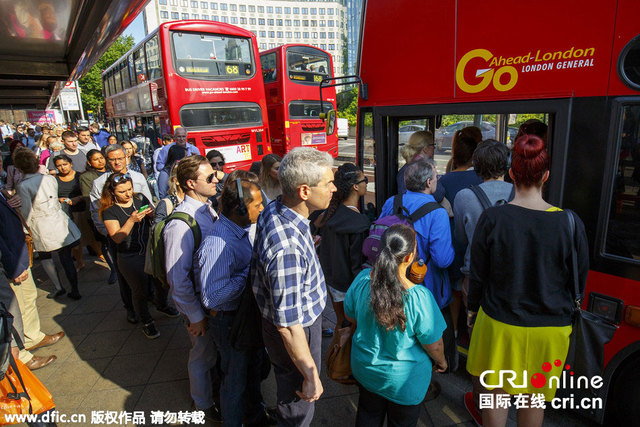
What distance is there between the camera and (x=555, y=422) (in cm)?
261

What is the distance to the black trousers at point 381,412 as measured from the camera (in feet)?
6.35

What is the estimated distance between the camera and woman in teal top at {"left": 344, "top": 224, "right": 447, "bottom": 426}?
171 centimetres

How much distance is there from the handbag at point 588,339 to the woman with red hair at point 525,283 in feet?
0.26

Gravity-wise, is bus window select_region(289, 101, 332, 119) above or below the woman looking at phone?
above

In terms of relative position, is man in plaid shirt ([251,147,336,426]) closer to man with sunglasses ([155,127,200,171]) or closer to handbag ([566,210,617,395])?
handbag ([566,210,617,395])

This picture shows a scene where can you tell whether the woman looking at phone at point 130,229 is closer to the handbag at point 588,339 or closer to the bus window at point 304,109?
the handbag at point 588,339

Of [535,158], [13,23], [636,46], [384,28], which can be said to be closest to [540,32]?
[636,46]

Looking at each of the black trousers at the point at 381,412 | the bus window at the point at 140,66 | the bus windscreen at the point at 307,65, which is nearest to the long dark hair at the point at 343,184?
the black trousers at the point at 381,412

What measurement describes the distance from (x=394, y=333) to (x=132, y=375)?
2718 millimetres

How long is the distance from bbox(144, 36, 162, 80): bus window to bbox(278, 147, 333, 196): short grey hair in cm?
909

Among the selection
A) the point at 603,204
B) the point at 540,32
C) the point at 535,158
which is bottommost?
the point at 603,204

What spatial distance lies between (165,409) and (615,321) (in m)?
3.18

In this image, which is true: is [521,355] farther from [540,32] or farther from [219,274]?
[540,32]

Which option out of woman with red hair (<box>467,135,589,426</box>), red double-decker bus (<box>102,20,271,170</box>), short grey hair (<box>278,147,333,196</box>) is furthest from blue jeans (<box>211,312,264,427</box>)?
red double-decker bus (<box>102,20,271,170</box>)
